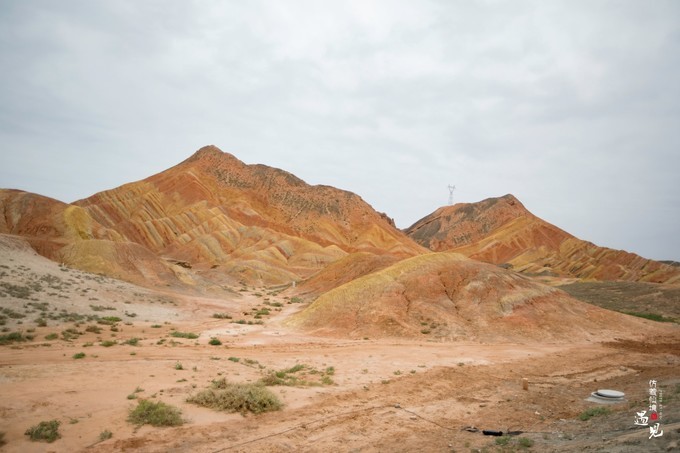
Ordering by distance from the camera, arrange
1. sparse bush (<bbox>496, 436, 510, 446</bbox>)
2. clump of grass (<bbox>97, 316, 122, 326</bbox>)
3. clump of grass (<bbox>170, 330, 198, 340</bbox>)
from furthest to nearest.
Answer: clump of grass (<bbox>97, 316, 122, 326</bbox>) < clump of grass (<bbox>170, 330, 198, 340</bbox>) < sparse bush (<bbox>496, 436, 510, 446</bbox>)

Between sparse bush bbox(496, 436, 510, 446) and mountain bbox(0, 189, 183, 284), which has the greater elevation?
mountain bbox(0, 189, 183, 284)

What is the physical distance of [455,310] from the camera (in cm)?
3203

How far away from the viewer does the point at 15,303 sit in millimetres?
24969

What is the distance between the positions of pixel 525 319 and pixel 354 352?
14984mm

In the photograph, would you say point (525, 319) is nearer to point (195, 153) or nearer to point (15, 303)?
point (15, 303)

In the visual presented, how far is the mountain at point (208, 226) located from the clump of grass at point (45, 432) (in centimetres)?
3981

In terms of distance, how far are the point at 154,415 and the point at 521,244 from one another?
128425 millimetres

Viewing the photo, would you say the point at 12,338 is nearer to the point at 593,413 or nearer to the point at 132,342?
the point at 132,342

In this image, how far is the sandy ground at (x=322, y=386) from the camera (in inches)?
398

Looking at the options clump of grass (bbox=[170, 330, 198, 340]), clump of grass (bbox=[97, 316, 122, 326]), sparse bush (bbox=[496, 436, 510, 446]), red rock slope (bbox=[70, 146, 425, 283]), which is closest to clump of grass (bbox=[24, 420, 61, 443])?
sparse bush (bbox=[496, 436, 510, 446])

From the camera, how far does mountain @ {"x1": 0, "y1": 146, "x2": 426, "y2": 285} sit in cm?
5234

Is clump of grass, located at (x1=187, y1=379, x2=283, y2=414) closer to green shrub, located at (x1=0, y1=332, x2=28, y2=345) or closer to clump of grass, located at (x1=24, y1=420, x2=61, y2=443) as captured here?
clump of grass, located at (x1=24, y1=420, x2=61, y2=443)

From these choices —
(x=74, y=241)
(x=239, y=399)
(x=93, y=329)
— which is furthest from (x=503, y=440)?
(x=74, y=241)

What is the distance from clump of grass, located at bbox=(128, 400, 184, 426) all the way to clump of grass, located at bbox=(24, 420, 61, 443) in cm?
166
